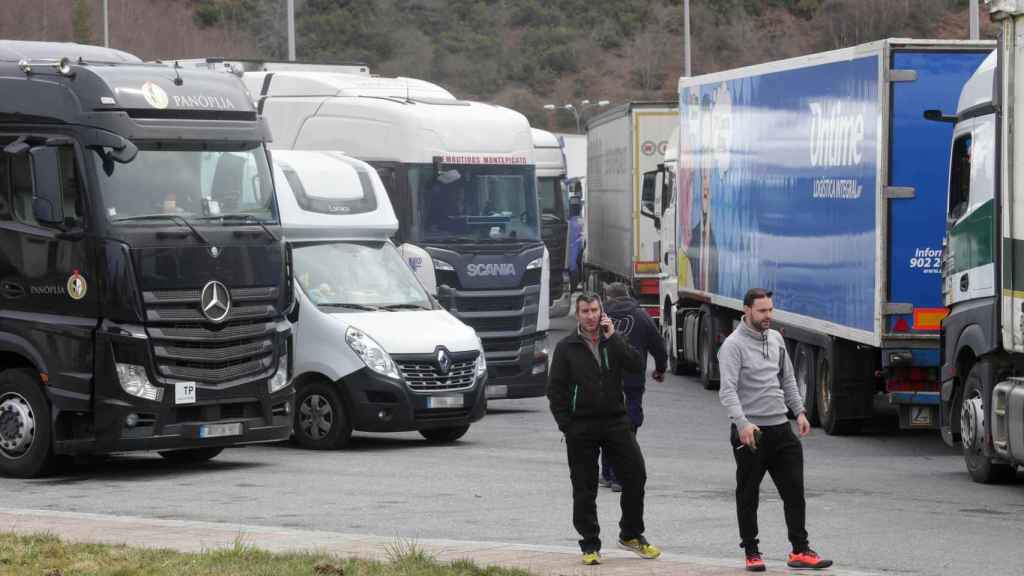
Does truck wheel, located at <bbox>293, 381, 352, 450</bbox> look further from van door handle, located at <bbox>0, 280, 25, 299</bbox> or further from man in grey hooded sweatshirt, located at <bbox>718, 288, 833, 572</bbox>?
man in grey hooded sweatshirt, located at <bbox>718, 288, 833, 572</bbox>

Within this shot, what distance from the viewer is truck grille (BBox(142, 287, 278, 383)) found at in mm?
15273

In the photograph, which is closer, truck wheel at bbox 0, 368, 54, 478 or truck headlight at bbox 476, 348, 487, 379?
truck wheel at bbox 0, 368, 54, 478

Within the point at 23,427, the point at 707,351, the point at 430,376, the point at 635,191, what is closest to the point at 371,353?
the point at 430,376

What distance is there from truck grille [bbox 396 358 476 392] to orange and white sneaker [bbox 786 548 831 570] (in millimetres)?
7738

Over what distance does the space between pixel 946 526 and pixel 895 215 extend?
5.77m

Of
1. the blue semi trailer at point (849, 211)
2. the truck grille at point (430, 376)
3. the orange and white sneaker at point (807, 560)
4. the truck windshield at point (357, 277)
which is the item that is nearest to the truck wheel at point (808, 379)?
the blue semi trailer at point (849, 211)

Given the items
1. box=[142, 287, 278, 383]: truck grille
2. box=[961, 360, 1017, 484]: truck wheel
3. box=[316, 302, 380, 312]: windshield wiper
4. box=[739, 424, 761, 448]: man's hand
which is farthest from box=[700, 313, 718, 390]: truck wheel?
box=[739, 424, 761, 448]: man's hand

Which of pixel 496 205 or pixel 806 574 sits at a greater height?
pixel 496 205

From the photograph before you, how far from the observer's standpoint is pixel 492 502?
45.3 feet

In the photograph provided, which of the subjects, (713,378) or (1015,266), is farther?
(713,378)

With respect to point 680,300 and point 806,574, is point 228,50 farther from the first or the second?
point 806,574

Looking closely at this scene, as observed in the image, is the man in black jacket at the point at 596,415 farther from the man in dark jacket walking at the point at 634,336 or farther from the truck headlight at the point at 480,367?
the truck headlight at the point at 480,367

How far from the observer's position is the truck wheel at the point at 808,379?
65.9ft

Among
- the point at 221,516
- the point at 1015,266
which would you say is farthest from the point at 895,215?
the point at 221,516
